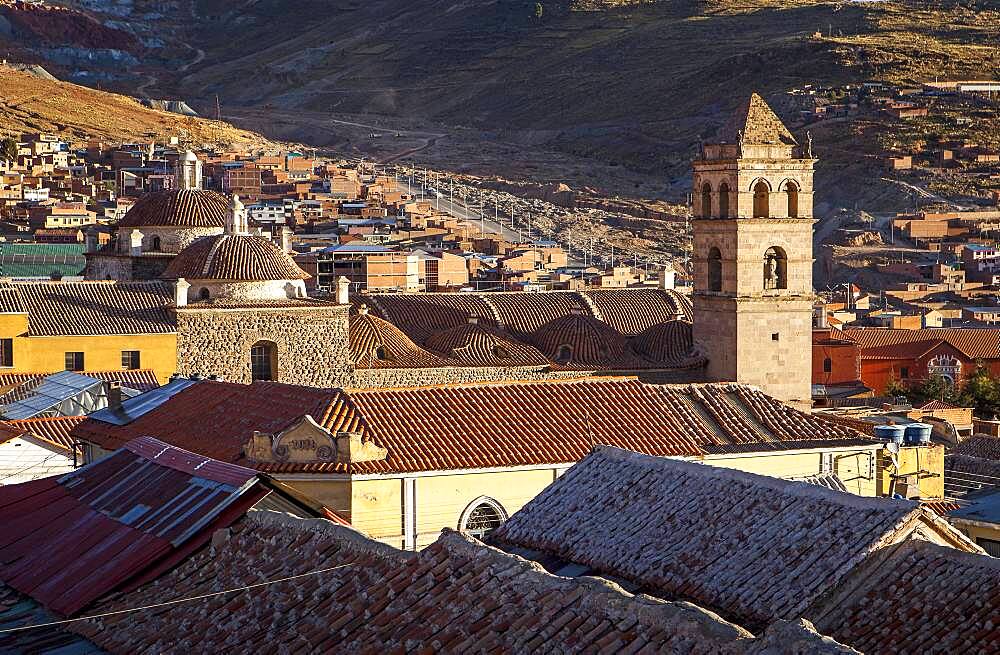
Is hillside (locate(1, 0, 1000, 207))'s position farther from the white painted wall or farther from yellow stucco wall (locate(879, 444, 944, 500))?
the white painted wall

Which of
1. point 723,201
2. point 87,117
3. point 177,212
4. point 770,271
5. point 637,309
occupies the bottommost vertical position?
point 637,309

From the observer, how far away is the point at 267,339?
29.5m

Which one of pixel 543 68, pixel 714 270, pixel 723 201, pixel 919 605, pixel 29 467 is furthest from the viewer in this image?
pixel 543 68

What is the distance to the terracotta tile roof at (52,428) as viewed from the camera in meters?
20.1

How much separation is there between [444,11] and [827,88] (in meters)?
67.9

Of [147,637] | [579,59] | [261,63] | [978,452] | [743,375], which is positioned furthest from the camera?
[261,63]

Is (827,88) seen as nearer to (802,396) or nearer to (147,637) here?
(802,396)

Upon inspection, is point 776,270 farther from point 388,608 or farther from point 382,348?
point 388,608

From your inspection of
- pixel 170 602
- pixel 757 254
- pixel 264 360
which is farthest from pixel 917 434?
pixel 170 602

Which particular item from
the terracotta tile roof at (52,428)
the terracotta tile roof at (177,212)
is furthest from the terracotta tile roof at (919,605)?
the terracotta tile roof at (177,212)

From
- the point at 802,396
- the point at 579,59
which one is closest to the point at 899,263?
the point at 802,396

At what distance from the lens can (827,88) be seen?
343ft

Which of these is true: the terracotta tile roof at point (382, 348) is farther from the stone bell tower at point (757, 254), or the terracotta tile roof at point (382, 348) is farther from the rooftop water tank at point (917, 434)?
the rooftop water tank at point (917, 434)

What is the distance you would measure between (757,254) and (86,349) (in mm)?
11024
